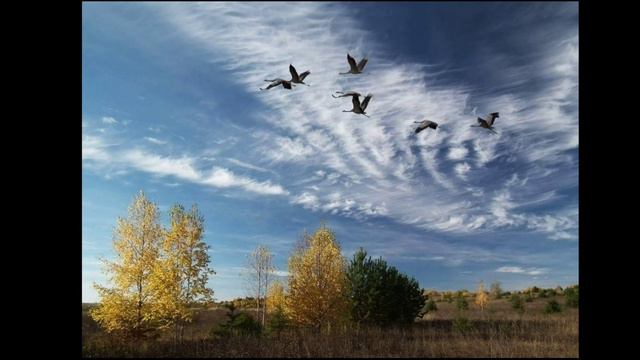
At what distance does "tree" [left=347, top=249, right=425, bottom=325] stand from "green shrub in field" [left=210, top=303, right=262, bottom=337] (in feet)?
16.0

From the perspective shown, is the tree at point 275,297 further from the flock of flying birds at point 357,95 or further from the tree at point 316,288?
the flock of flying birds at point 357,95

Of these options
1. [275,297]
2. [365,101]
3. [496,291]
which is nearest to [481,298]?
Result: [496,291]

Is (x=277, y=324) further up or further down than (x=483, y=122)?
further down

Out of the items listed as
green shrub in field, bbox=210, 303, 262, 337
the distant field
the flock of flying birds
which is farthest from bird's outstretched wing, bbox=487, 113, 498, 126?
green shrub in field, bbox=210, 303, 262, 337

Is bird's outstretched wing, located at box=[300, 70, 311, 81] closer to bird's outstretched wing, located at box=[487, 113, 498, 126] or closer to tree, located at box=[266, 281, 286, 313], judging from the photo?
bird's outstretched wing, located at box=[487, 113, 498, 126]

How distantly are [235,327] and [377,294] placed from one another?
6971 millimetres

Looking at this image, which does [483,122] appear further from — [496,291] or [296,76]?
[496,291]

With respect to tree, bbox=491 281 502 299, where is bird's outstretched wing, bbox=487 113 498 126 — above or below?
above

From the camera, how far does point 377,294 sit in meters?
22.4

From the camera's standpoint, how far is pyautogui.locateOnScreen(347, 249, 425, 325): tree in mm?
22188

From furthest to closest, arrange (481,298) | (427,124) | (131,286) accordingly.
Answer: (481,298), (131,286), (427,124)
